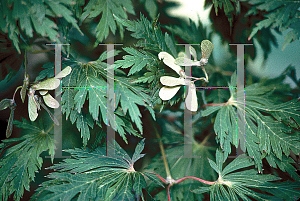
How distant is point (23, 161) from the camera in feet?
1.57

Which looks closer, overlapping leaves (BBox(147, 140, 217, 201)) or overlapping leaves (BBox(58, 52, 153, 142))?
overlapping leaves (BBox(58, 52, 153, 142))

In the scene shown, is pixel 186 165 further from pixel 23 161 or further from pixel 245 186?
pixel 23 161

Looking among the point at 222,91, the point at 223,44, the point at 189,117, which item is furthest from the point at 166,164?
the point at 223,44

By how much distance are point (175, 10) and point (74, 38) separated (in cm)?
33

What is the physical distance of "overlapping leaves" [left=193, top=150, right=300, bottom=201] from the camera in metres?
0.47

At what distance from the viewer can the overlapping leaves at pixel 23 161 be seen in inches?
18.2

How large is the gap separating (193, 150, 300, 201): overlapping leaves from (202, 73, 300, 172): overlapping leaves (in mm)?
33

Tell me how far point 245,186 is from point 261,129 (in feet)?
0.52

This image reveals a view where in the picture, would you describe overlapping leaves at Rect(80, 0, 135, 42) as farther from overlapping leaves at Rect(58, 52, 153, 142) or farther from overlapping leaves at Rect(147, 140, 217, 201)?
overlapping leaves at Rect(147, 140, 217, 201)

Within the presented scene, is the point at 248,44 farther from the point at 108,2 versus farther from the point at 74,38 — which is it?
the point at 74,38

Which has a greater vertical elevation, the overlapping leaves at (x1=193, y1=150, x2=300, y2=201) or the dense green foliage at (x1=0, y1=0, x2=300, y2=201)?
the dense green foliage at (x1=0, y1=0, x2=300, y2=201)

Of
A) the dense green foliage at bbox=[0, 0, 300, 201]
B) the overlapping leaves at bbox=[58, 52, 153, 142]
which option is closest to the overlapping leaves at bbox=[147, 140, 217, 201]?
the dense green foliage at bbox=[0, 0, 300, 201]
